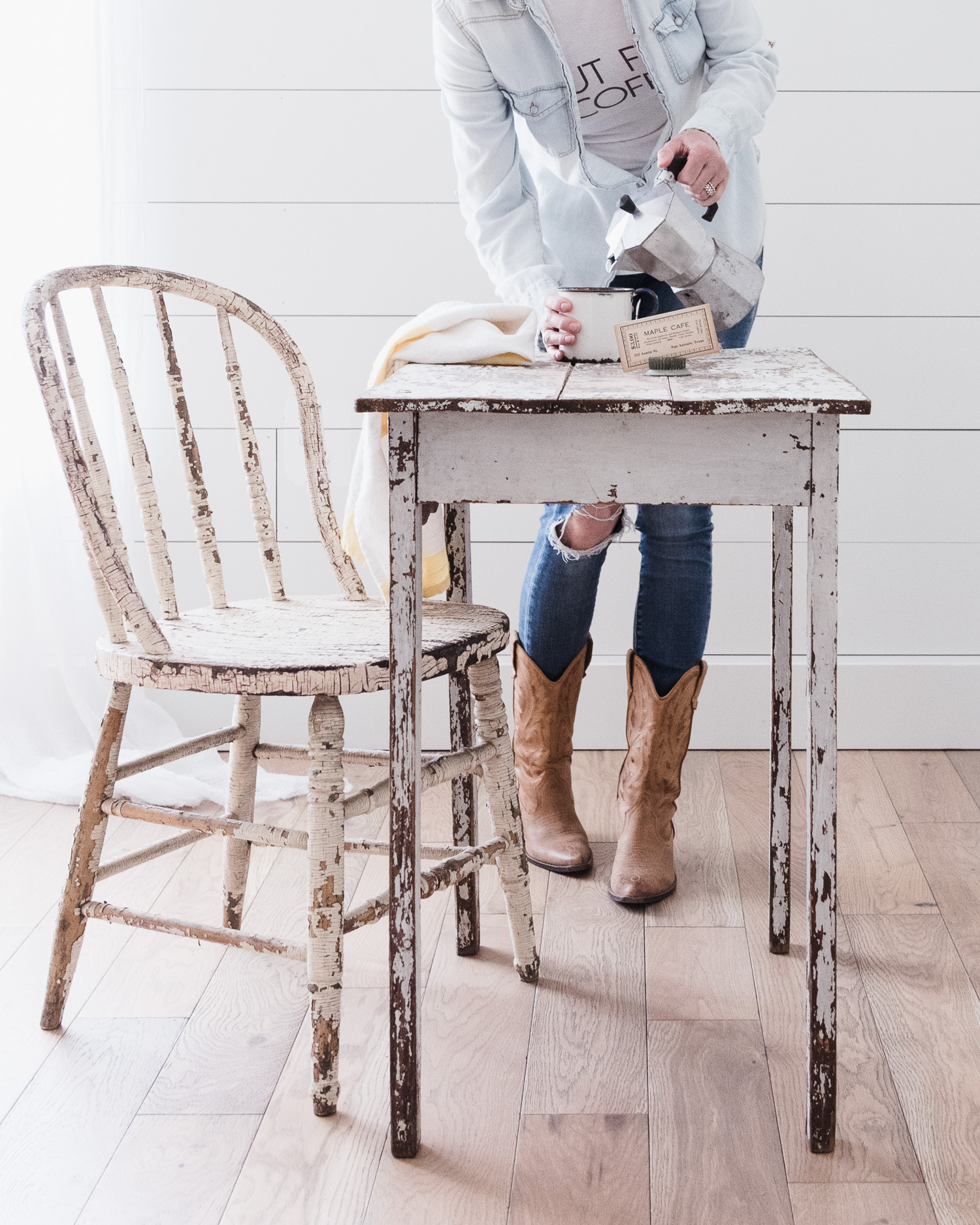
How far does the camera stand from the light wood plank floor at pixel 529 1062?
106 cm

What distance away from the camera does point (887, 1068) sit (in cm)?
125

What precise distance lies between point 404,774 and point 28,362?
54.9 inches

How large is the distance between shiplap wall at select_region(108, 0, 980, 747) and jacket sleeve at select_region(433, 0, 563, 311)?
0.60m

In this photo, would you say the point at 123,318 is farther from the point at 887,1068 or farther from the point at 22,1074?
the point at 887,1068

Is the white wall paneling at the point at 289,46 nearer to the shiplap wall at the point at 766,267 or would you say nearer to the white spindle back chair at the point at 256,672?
the shiplap wall at the point at 766,267

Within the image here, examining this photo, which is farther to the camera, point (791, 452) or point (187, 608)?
point (187, 608)

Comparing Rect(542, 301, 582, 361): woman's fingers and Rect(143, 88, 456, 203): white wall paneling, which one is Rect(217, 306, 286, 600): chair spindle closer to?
Rect(542, 301, 582, 361): woman's fingers

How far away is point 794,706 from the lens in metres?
2.36

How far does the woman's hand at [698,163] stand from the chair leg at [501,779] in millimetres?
574

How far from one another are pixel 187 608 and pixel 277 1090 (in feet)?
4.18

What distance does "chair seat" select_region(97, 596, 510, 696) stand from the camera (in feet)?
3.84

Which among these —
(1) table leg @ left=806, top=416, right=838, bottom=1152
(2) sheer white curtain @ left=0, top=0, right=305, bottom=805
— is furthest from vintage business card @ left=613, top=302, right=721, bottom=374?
(2) sheer white curtain @ left=0, top=0, right=305, bottom=805

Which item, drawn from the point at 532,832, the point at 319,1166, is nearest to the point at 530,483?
the point at 319,1166

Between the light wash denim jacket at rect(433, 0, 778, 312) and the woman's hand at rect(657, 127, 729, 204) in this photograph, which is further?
the light wash denim jacket at rect(433, 0, 778, 312)
